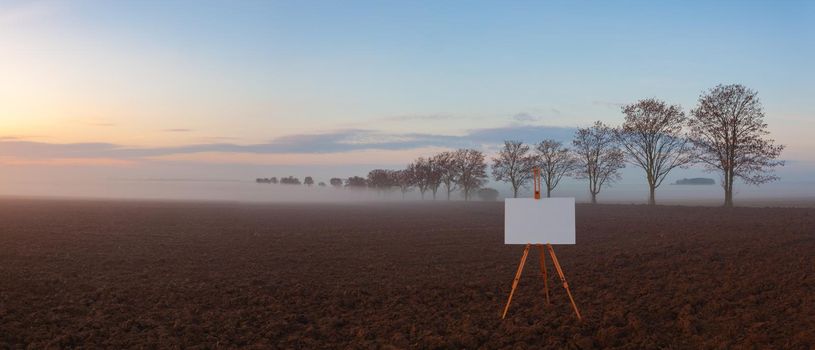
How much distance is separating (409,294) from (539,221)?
14.9 ft

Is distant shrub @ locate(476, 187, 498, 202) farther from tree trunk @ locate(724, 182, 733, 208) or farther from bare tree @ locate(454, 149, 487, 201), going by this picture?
tree trunk @ locate(724, 182, 733, 208)

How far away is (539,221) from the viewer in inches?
420

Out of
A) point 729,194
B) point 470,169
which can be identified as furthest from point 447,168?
point 729,194

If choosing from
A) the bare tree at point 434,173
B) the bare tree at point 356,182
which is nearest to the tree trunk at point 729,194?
the bare tree at point 434,173

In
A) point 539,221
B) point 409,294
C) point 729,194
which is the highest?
point 729,194

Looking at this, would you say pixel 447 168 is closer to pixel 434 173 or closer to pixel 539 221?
pixel 434 173

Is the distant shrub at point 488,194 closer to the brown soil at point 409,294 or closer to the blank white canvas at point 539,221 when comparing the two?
the brown soil at point 409,294

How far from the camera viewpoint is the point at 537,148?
73.9 meters

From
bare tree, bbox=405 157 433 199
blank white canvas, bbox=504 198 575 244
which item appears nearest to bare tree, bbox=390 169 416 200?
bare tree, bbox=405 157 433 199

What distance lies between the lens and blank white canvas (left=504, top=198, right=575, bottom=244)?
10484mm

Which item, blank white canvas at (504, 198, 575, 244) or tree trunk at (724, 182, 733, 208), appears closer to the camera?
blank white canvas at (504, 198, 575, 244)

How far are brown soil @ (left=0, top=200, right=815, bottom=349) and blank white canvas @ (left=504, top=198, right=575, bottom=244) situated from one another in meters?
1.69

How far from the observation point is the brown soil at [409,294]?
9719 millimetres

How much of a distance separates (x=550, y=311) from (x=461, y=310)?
1998 mm
